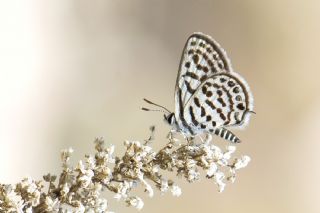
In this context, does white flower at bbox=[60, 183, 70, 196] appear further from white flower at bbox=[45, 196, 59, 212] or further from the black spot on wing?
the black spot on wing

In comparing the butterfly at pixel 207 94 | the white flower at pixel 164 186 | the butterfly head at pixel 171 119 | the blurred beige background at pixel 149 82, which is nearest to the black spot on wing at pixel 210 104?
the butterfly at pixel 207 94

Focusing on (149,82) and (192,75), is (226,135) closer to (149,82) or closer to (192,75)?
(192,75)

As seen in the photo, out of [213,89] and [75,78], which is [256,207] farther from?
[213,89]

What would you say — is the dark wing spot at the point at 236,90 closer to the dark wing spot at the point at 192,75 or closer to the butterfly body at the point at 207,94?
the butterfly body at the point at 207,94

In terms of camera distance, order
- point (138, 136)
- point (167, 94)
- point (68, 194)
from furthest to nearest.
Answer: point (167, 94), point (138, 136), point (68, 194)

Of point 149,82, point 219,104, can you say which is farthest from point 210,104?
point 149,82

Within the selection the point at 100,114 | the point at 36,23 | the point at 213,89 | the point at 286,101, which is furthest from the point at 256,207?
the point at 213,89
